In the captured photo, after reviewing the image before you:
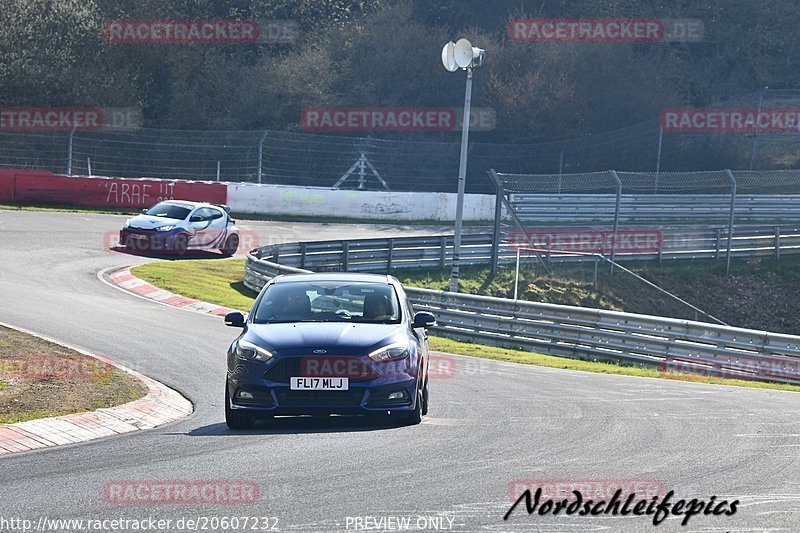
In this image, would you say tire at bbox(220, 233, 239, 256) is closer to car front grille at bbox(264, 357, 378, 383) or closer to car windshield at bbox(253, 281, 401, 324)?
car windshield at bbox(253, 281, 401, 324)

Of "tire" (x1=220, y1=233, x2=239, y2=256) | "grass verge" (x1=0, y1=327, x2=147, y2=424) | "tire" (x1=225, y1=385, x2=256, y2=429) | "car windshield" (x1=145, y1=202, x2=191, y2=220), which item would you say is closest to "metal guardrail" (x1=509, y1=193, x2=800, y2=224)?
"tire" (x1=220, y1=233, x2=239, y2=256)

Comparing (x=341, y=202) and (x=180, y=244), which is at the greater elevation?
(x=341, y=202)

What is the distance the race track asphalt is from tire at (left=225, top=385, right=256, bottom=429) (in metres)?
0.14

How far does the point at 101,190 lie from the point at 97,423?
29.2 meters

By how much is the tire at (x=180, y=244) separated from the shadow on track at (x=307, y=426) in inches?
752

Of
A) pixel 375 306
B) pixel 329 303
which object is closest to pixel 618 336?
pixel 375 306

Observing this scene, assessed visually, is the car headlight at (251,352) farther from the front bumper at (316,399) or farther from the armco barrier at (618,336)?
the armco barrier at (618,336)

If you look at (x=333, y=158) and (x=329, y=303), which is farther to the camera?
(x=333, y=158)

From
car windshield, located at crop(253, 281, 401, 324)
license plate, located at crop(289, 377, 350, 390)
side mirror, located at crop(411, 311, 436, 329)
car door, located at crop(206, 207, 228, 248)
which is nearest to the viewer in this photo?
license plate, located at crop(289, 377, 350, 390)

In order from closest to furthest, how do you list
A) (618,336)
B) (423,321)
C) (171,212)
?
(423,321), (618,336), (171,212)

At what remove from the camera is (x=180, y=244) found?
2984 cm

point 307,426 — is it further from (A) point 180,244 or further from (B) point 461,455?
(A) point 180,244

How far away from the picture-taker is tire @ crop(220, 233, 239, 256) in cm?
3135

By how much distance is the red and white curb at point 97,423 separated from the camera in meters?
9.14
